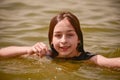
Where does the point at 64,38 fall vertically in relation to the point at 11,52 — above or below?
above

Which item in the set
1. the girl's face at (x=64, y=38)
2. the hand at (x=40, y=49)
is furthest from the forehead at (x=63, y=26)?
the hand at (x=40, y=49)

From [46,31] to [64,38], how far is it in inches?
124

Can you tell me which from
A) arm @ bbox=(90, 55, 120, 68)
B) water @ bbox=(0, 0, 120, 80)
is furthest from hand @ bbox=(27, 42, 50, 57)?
arm @ bbox=(90, 55, 120, 68)

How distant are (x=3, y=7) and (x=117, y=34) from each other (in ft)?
14.8

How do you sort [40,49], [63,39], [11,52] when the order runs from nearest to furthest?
[40,49]
[63,39]
[11,52]

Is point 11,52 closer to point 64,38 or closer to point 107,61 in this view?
point 64,38

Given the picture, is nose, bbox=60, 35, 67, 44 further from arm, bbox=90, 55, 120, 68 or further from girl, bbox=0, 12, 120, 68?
arm, bbox=90, 55, 120, 68

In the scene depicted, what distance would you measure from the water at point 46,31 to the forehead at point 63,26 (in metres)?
0.65

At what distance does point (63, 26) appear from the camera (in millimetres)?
5602

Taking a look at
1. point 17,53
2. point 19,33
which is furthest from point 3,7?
point 17,53

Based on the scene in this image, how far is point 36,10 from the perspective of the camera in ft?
35.7

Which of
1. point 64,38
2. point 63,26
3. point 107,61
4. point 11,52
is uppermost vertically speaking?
point 63,26

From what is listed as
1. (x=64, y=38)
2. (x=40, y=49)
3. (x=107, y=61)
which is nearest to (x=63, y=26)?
(x=64, y=38)

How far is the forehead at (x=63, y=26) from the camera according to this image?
559 cm
